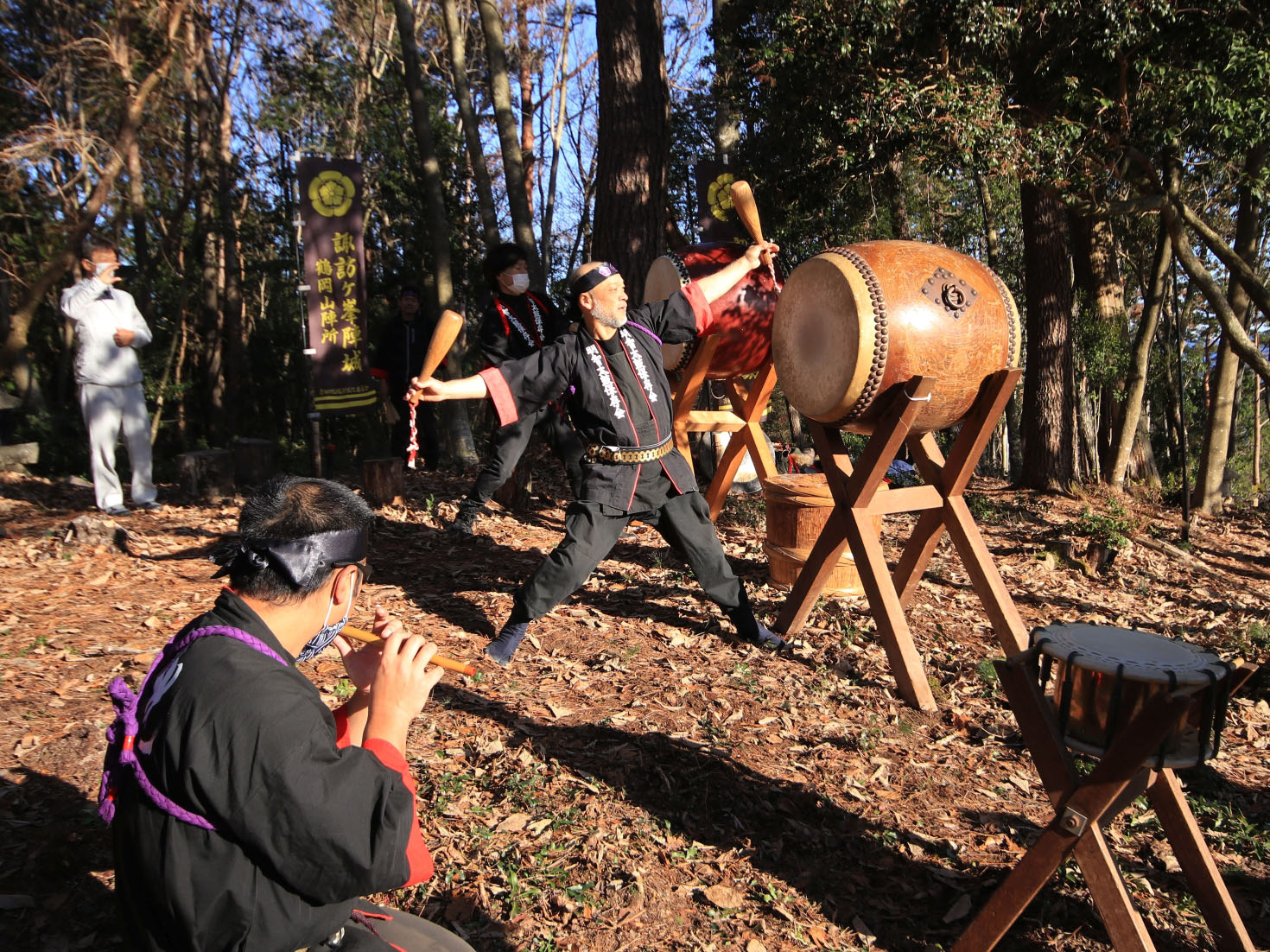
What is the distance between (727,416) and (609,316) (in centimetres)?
194

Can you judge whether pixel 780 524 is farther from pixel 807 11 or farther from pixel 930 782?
pixel 807 11

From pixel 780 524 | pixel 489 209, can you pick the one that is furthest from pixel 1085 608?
pixel 489 209

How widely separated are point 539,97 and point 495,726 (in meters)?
19.5

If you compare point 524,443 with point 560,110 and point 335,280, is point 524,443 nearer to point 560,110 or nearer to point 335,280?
point 335,280

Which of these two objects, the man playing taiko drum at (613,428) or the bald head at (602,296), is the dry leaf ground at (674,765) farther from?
the bald head at (602,296)

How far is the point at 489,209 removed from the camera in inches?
412

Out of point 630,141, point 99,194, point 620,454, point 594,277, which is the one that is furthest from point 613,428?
point 99,194

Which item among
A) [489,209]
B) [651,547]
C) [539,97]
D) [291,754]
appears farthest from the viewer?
[539,97]

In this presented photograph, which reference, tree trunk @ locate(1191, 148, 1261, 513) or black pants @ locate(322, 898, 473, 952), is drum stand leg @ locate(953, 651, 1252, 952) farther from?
→ tree trunk @ locate(1191, 148, 1261, 513)

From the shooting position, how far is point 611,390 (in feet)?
13.6

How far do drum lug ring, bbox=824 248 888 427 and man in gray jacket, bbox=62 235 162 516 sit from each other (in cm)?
503

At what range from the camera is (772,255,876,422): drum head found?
3738 mm

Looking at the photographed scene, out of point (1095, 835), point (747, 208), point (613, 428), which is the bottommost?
point (1095, 835)

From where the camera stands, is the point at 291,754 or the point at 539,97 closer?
the point at 291,754
